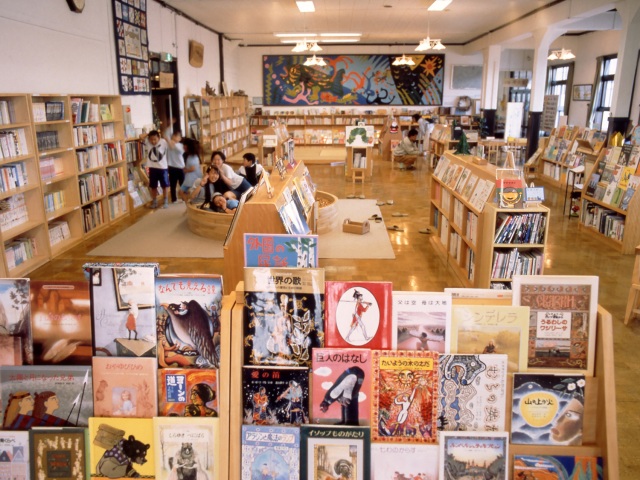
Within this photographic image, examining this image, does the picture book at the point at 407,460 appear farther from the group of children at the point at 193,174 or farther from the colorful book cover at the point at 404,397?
the group of children at the point at 193,174

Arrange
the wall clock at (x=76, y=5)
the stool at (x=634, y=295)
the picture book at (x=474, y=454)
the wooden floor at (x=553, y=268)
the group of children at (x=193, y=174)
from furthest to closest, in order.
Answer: the group of children at (x=193, y=174), the wall clock at (x=76, y=5), the stool at (x=634, y=295), the wooden floor at (x=553, y=268), the picture book at (x=474, y=454)

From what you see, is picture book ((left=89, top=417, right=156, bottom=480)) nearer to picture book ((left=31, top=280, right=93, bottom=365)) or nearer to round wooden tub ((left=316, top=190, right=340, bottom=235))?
picture book ((left=31, top=280, right=93, bottom=365))

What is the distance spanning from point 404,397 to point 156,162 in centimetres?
825

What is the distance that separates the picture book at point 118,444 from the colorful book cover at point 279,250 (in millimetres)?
829

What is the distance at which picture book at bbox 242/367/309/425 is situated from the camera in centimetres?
217

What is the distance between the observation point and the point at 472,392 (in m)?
2.14

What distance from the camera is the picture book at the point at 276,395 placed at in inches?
85.4

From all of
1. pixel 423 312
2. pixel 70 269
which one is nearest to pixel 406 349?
pixel 423 312

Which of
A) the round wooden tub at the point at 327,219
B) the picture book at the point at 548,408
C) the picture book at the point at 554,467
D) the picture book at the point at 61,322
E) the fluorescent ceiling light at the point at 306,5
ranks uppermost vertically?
the fluorescent ceiling light at the point at 306,5

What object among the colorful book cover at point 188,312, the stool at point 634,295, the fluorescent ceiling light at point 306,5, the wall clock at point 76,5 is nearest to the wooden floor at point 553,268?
the stool at point 634,295

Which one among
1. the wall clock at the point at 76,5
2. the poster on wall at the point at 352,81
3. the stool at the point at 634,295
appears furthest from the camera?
the poster on wall at the point at 352,81

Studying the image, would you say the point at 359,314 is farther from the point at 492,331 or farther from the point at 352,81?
the point at 352,81

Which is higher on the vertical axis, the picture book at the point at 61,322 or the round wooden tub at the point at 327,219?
the picture book at the point at 61,322

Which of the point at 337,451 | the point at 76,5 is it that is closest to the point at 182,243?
the point at 76,5
